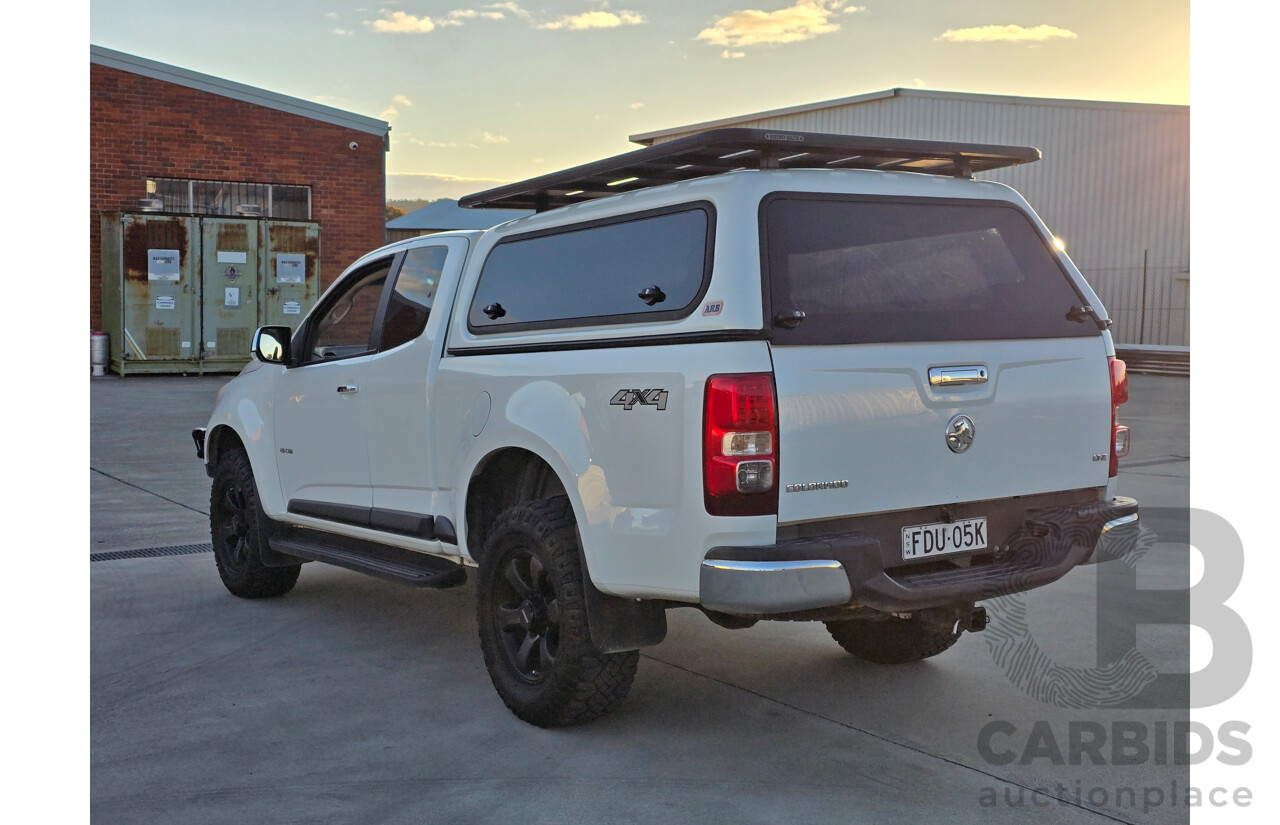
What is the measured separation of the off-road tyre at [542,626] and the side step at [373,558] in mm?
472

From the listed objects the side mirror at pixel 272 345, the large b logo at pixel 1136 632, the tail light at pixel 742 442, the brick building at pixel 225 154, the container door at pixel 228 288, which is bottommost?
the large b logo at pixel 1136 632

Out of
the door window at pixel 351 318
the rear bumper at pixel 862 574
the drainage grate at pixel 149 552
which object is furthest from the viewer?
the drainage grate at pixel 149 552

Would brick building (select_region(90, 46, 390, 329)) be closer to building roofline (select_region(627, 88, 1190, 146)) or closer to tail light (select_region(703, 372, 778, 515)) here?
building roofline (select_region(627, 88, 1190, 146))

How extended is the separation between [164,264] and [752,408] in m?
20.4

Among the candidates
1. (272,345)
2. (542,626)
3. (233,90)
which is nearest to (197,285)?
(233,90)

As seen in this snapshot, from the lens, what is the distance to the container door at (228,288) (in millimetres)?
22547

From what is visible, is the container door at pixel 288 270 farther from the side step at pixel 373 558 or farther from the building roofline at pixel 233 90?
the side step at pixel 373 558

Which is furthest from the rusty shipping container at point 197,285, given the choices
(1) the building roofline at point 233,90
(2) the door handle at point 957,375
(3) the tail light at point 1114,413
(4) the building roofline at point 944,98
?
(2) the door handle at point 957,375

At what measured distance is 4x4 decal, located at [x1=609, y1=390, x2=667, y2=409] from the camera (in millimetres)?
A: 4098

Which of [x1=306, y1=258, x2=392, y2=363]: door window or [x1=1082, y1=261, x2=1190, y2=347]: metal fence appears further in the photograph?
[x1=1082, y1=261, x2=1190, y2=347]: metal fence

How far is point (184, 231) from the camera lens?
875 inches

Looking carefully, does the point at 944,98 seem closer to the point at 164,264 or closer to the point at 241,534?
the point at 164,264

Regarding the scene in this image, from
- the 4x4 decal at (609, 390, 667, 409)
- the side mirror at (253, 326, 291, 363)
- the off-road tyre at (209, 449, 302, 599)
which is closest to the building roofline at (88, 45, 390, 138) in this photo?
the off-road tyre at (209, 449, 302, 599)
